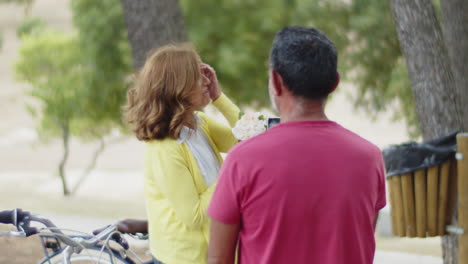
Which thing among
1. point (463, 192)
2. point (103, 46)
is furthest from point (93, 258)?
point (103, 46)

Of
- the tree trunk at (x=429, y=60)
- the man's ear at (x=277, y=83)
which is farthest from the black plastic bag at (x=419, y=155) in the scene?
the man's ear at (x=277, y=83)

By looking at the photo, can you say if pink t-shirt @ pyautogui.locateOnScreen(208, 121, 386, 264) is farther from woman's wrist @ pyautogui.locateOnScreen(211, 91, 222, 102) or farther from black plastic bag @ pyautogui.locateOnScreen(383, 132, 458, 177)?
black plastic bag @ pyautogui.locateOnScreen(383, 132, 458, 177)

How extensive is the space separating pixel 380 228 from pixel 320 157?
13981mm

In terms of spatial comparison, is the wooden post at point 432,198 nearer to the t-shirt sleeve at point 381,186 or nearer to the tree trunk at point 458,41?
the tree trunk at point 458,41

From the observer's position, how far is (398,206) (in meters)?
4.17

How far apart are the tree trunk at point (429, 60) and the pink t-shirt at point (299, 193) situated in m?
3.43

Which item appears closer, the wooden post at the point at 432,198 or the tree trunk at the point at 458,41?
the wooden post at the point at 432,198

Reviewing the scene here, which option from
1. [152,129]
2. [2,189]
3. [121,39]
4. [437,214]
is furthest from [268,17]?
[152,129]

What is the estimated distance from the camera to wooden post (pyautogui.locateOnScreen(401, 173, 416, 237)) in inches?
161

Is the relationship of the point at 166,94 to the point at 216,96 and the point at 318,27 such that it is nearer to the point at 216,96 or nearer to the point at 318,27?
the point at 216,96

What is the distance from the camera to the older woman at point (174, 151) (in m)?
2.40

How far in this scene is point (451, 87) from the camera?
203 inches

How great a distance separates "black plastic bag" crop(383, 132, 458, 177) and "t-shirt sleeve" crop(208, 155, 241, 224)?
236 cm

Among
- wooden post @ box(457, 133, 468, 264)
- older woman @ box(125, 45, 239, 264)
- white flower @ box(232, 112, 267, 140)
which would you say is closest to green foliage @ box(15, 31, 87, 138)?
wooden post @ box(457, 133, 468, 264)
